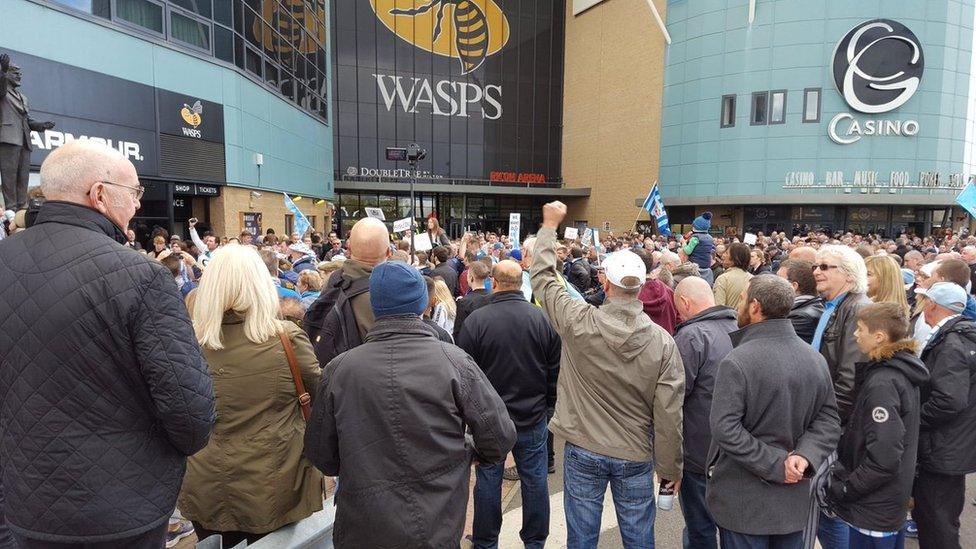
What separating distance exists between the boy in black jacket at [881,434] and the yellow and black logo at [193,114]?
17.9 m

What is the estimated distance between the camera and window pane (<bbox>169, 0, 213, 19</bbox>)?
51.6 ft

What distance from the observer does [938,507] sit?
336 cm

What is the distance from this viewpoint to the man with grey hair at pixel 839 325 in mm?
3268

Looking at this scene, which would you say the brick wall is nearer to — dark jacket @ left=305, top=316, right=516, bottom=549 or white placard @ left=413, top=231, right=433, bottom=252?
white placard @ left=413, top=231, right=433, bottom=252

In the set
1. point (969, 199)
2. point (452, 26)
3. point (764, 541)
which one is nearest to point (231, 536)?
point (764, 541)

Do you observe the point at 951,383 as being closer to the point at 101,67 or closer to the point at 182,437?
the point at 182,437

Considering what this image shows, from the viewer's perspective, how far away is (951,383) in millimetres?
3234

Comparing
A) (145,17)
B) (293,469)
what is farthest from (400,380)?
(145,17)

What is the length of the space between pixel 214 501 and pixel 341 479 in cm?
82

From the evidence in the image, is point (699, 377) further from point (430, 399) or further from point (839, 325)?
point (430, 399)

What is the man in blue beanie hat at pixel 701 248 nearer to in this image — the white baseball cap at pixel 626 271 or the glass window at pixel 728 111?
the white baseball cap at pixel 626 271

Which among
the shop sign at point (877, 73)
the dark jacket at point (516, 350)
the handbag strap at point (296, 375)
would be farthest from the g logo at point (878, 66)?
the handbag strap at point (296, 375)

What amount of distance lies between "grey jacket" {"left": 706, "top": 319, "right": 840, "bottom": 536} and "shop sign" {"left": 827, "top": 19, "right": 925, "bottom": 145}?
106 feet

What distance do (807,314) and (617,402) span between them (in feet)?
5.51
